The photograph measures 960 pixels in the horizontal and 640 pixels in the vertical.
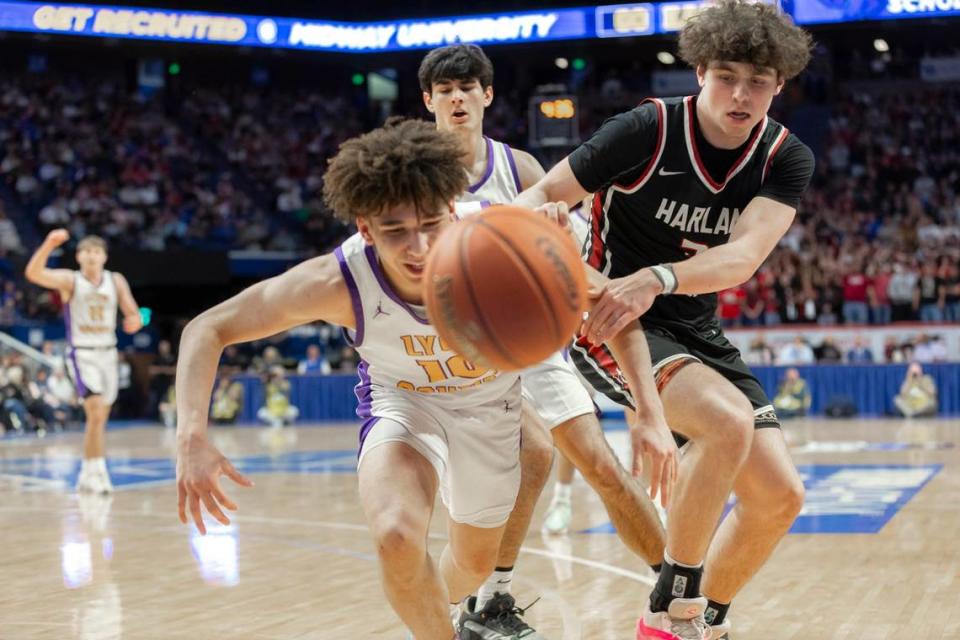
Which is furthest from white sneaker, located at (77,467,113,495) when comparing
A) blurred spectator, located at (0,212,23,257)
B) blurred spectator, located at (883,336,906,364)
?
blurred spectator, located at (0,212,23,257)

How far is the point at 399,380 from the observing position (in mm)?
4438

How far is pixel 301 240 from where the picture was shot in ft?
86.0

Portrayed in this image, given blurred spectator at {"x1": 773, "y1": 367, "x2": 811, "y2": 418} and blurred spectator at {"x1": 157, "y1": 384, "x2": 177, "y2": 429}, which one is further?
blurred spectator at {"x1": 157, "y1": 384, "x2": 177, "y2": 429}

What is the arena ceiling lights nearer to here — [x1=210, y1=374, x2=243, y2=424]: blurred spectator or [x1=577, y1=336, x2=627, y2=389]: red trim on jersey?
[x1=210, y1=374, x2=243, y2=424]: blurred spectator

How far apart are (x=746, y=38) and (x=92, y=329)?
8180mm

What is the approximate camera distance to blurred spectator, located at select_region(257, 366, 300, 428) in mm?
19719

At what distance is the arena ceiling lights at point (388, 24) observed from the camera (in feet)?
75.7

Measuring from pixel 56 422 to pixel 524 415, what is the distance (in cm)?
1557

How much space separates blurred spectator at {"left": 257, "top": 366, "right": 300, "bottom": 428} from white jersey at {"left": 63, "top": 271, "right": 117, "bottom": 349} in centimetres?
839

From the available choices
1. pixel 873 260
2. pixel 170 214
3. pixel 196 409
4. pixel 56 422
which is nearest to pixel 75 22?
pixel 170 214

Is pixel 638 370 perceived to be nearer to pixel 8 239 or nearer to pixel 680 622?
pixel 680 622

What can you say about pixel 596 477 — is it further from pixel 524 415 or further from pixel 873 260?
pixel 873 260

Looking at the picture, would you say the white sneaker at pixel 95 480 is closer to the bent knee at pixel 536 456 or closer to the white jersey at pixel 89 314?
the white jersey at pixel 89 314

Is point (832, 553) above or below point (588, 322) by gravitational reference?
below
